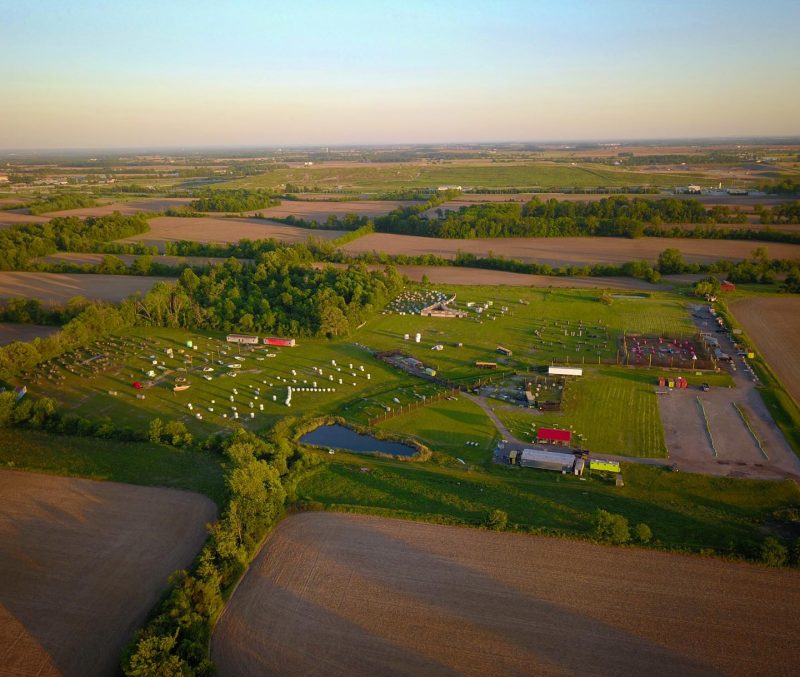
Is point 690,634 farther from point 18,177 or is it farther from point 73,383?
point 18,177

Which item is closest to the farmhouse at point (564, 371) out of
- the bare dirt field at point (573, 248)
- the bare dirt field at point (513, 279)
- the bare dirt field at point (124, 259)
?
the bare dirt field at point (513, 279)

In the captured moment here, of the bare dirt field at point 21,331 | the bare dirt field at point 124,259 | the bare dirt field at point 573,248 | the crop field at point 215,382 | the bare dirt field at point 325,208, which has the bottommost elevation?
the crop field at point 215,382

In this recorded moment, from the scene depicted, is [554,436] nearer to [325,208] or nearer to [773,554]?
[773,554]

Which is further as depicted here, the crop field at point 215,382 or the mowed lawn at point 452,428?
the crop field at point 215,382

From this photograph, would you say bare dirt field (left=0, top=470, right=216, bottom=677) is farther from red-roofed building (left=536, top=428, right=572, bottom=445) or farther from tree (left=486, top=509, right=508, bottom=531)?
red-roofed building (left=536, top=428, right=572, bottom=445)

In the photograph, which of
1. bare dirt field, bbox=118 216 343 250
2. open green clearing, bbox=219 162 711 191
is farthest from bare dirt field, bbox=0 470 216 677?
open green clearing, bbox=219 162 711 191

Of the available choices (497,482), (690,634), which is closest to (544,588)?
(690,634)

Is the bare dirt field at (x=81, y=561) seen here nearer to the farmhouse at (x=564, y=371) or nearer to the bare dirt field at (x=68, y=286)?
the farmhouse at (x=564, y=371)
